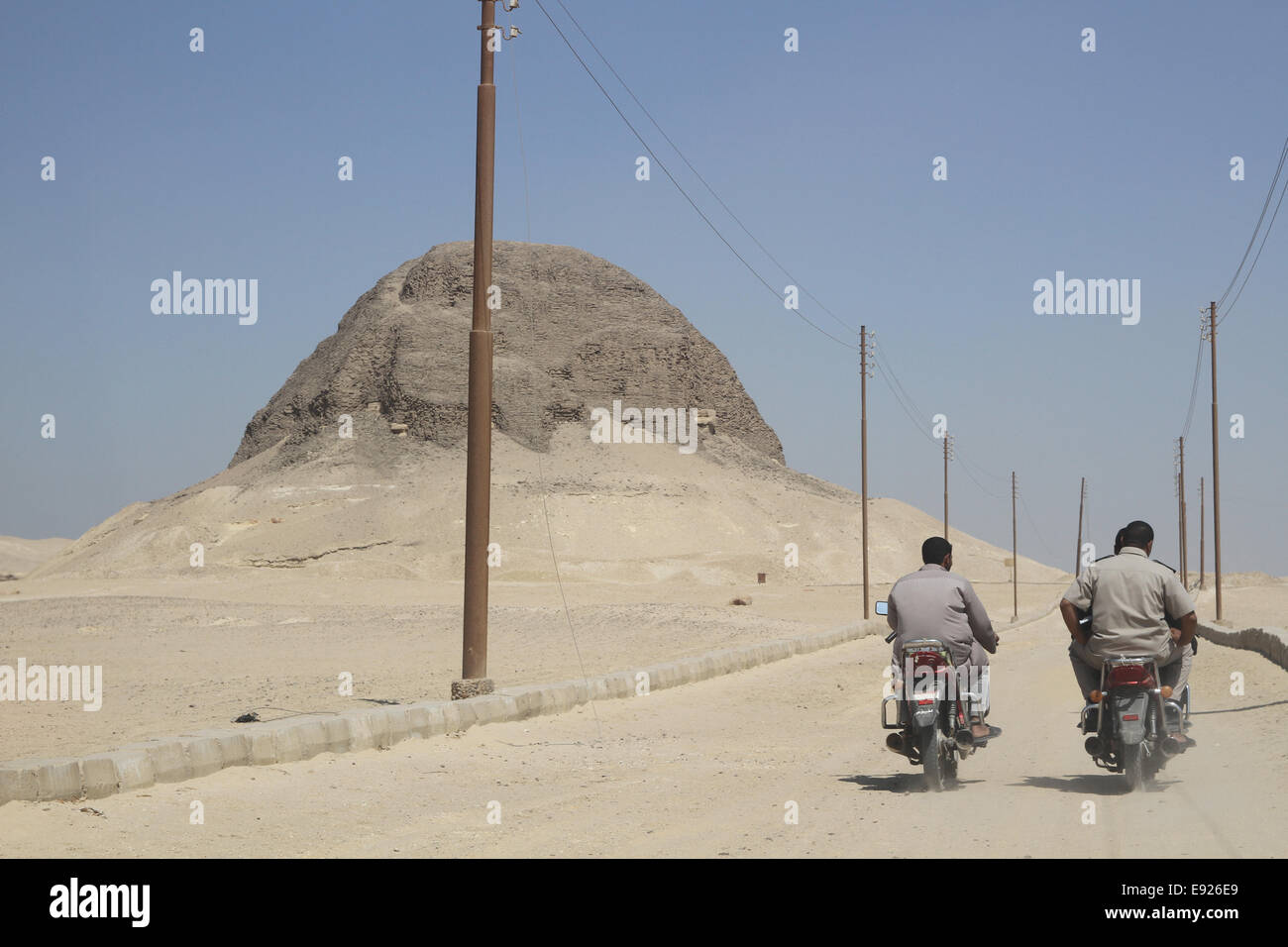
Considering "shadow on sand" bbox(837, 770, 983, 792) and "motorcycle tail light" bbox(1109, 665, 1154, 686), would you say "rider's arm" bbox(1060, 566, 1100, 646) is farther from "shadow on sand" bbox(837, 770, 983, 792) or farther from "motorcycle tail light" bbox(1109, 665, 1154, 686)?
"shadow on sand" bbox(837, 770, 983, 792)

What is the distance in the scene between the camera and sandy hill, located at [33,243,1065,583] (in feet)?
254

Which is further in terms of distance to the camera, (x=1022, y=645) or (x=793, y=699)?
(x=1022, y=645)

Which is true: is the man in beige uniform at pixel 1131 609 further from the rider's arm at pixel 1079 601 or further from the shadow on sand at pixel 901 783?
the shadow on sand at pixel 901 783

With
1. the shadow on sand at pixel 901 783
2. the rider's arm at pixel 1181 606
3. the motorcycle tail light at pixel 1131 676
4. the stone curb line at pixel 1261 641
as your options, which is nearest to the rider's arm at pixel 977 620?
the motorcycle tail light at pixel 1131 676

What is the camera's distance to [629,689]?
15.8 meters

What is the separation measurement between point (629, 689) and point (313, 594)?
103ft

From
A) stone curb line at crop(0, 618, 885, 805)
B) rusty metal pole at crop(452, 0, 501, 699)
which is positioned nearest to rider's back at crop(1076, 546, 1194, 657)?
stone curb line at crop(0, 618, 885, 805)

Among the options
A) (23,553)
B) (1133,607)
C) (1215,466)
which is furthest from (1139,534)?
(23,553)

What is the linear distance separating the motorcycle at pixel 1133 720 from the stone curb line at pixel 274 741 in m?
5.65

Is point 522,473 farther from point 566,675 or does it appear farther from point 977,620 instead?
point 977,620

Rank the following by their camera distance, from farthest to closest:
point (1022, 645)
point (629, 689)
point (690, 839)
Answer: point (1022, 645), point (629, 689), point (690, 839)

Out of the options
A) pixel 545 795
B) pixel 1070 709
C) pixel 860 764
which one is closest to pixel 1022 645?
pixel 1070 709

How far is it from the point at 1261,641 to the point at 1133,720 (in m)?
14.9

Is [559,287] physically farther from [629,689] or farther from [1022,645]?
[629,689]
